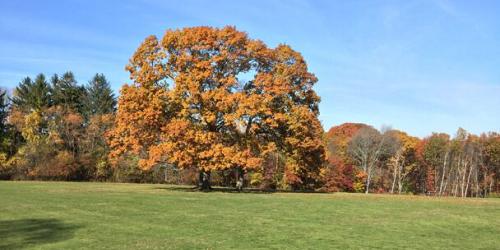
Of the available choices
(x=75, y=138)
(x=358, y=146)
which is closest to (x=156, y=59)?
(x=75, y=138)

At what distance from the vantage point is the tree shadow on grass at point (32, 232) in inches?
508

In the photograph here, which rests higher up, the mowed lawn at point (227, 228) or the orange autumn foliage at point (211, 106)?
the orange autumn foliage at point (211, 106)

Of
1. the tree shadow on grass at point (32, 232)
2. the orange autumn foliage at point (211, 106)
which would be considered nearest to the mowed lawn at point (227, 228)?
the tree shadow on grass at point (32, 232)

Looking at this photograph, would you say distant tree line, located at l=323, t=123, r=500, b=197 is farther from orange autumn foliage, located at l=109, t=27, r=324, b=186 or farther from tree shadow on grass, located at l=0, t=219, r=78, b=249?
tree shadow on grass, located at l=0, t=219, r=78, b=249

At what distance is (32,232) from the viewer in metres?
14.7

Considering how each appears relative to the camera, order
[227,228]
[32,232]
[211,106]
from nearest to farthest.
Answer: [32,232] < [227,228] < [211,106]

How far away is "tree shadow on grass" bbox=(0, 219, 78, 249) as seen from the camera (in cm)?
1290

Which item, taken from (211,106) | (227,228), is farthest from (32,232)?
(211,106)

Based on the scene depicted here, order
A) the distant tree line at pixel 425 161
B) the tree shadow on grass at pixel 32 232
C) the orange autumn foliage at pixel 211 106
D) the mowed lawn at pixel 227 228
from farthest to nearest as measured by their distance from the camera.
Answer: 1. the distant tree line at pixel 425 161
2. the orange autumn foliage at pixel 211 106
3. the mowed lawn at pixel 227 228
4. the tree shadow on grass at pixel 32 232

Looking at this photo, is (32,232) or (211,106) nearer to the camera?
(32,232)

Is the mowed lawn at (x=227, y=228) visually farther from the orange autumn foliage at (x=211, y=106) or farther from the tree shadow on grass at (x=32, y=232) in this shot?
the orange autumn foliage at (x=211, y=106)

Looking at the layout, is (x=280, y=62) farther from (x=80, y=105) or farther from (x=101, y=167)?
(x=80, y=105)

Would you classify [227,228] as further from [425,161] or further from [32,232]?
[425,161]

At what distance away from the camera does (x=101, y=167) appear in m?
67.2
